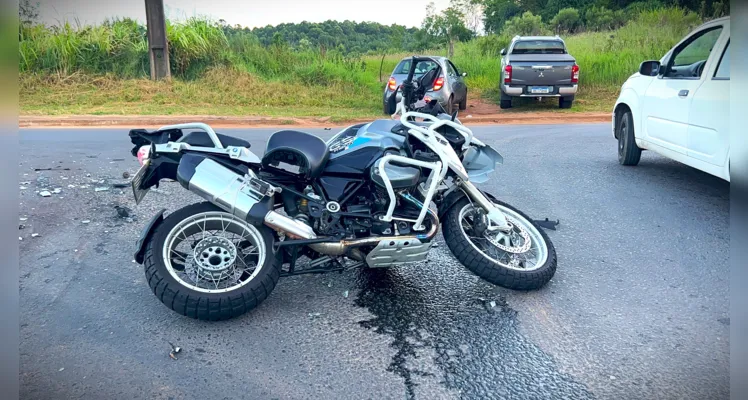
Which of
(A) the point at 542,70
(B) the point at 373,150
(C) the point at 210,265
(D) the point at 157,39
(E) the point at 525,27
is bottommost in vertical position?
(C) the point at 210,265

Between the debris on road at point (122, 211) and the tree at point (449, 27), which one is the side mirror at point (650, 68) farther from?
the tree at point (449, 27)

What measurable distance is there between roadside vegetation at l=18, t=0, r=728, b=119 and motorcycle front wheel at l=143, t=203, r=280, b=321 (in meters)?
12.2

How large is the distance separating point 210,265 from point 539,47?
1538 centimetres

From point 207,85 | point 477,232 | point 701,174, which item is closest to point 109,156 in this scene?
point 477,232

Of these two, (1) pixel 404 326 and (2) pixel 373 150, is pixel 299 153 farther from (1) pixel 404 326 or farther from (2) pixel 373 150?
(1) pixel 404 326

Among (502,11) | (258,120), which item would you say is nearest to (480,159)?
(258,120)

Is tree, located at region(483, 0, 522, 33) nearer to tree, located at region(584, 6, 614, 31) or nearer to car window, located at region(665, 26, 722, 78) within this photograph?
tree, located at region(584, 6, 614, 31)

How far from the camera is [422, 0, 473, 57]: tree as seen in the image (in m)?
26.0

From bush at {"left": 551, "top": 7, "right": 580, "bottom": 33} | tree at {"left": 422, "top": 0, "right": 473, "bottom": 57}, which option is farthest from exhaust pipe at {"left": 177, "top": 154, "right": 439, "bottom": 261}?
bush at {"left": 551, "top": 7, "right": 580, "bottom": 33}

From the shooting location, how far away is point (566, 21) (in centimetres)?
3981

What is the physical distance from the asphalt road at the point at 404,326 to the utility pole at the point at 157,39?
43.7 ft

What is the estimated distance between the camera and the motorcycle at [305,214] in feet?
12.2

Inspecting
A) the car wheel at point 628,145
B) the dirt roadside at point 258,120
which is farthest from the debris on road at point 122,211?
the dirt roadside at point 258,120

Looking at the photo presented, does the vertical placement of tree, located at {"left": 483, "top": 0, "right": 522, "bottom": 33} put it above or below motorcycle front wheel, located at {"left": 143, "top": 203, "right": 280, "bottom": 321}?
above
